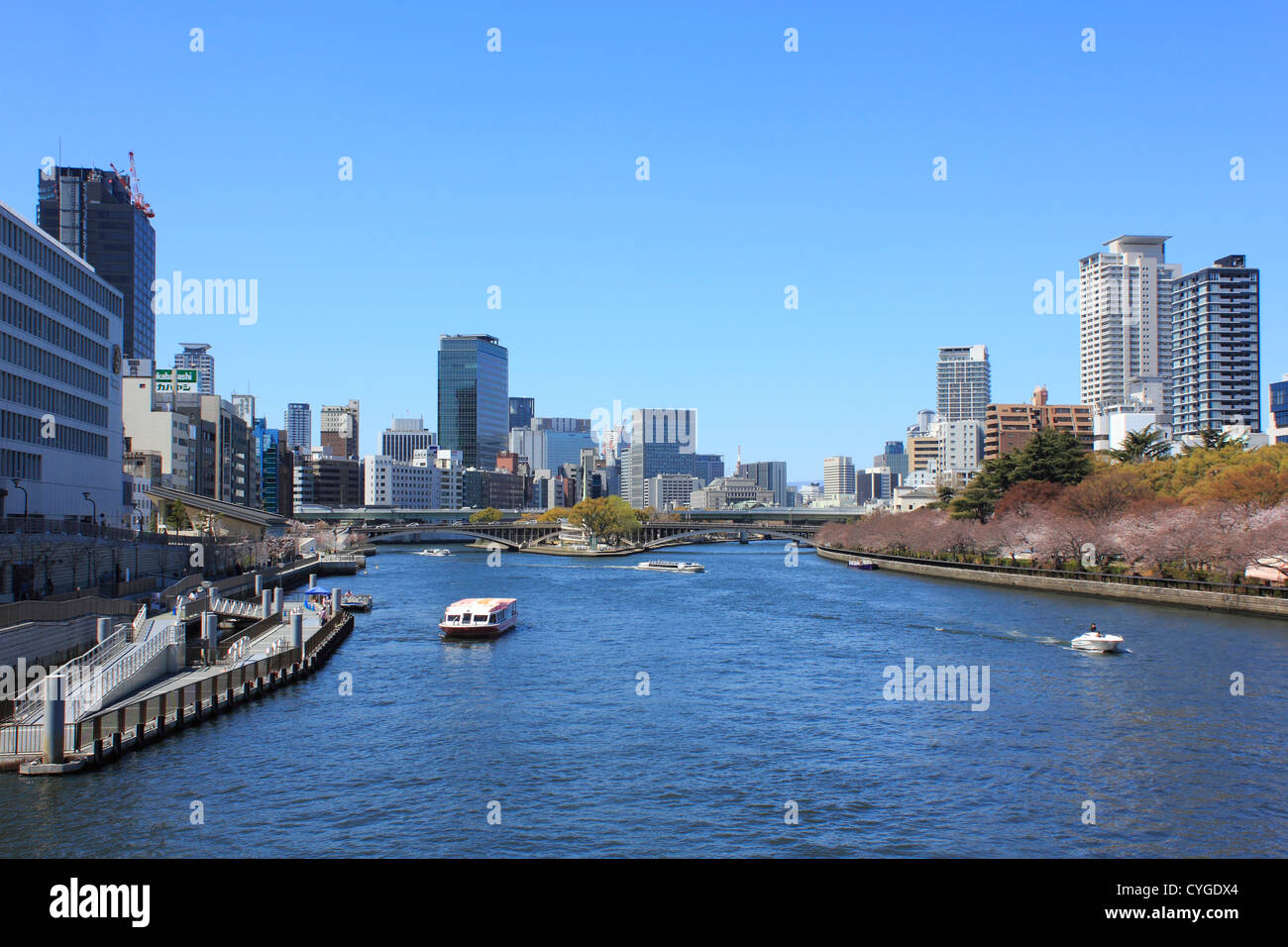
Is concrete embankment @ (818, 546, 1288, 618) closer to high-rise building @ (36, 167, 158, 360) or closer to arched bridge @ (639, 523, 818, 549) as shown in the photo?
arched bridge @ (639, 523, 818, 549)

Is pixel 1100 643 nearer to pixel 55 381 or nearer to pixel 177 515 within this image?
pixel 55 381

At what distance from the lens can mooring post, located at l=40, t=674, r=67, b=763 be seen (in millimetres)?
24875

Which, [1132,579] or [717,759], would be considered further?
[1132,579]

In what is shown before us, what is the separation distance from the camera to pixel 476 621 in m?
55.9

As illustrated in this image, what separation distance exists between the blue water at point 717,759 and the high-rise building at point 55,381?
23397mm

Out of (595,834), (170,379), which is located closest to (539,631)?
(595,834)

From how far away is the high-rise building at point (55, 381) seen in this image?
2125 inches

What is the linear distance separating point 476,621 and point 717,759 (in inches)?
1180

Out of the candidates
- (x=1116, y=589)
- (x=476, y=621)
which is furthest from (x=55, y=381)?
(x=1116, y=589)

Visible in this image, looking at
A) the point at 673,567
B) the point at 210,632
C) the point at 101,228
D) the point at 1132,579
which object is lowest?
the point at 673,567

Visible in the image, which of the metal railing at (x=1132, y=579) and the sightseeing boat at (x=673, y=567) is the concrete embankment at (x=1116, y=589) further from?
the sightseeing boat at (x=673, y=567)

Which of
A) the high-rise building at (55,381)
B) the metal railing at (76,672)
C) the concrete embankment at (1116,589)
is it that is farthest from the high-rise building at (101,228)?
the metal railing at (76,672)

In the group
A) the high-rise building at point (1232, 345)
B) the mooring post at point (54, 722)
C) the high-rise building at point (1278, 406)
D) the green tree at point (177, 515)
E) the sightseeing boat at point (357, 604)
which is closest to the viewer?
the mooring post at point (54, 722)

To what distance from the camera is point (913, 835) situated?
71.4 feet
